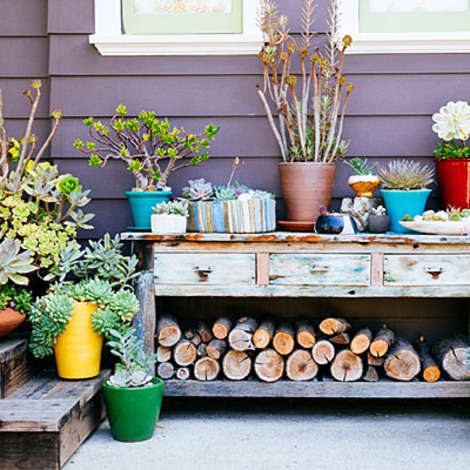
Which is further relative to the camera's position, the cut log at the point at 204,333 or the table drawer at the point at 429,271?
the cut log at the point at 204,333

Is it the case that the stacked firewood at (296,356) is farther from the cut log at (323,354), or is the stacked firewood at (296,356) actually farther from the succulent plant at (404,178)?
the succulent plant at (404,178)

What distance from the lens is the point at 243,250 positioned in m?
2.57

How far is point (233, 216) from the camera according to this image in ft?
8.55

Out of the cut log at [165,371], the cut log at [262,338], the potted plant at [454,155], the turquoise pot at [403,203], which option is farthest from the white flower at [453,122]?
the cut log at [165,371]

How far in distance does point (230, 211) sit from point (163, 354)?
668 mm

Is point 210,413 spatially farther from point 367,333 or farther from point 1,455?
point 1,455

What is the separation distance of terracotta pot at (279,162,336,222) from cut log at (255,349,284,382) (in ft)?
1.97

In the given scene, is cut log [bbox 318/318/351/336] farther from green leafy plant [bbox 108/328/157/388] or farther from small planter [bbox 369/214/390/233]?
green leafy plant [bbox 108/328/157/388]

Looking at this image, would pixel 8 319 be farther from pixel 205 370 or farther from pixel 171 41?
pixel 171 41

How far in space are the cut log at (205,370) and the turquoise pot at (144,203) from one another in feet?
2.03

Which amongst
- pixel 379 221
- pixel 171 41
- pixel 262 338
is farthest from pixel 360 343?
pixel 171 41

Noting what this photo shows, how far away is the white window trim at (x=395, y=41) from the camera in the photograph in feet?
9.50

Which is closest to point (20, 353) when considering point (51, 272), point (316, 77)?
point (51, 272)

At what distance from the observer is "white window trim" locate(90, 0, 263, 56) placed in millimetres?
2926
